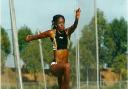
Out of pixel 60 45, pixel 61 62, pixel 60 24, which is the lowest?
pixel 61 62

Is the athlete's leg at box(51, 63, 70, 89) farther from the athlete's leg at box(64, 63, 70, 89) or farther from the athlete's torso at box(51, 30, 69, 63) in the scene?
the athlete's torso at box(51, 30, 69, 63)

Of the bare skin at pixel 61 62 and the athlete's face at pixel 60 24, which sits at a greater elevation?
the athlete's face at pixel 60 24

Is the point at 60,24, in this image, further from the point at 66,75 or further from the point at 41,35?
the point at 66,75

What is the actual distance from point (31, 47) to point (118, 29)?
25.5m

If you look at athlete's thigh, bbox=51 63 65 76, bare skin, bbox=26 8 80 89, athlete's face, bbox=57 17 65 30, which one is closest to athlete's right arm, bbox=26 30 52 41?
bare skin, bbox=26 8 80 89

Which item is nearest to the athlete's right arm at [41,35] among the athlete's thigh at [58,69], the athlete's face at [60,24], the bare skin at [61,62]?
the bare skin at [61,62]

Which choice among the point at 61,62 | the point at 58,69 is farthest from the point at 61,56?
the point at 58,69

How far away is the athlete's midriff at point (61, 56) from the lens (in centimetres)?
659

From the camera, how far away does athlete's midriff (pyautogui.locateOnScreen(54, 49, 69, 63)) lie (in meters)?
6.59

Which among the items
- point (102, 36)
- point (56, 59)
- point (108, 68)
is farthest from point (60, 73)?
point (102, 36)

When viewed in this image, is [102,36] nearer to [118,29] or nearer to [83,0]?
[118,29]

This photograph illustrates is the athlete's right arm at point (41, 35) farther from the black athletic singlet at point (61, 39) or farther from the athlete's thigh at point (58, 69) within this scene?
the athlete's thigh at point (58, 69)

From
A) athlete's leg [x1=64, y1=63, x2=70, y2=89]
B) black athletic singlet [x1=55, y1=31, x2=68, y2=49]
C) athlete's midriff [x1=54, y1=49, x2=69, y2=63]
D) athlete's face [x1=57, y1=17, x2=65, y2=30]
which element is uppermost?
athlete's face [x1=57, y1=17, x2=65, y2=30]

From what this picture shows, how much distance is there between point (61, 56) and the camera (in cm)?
658
